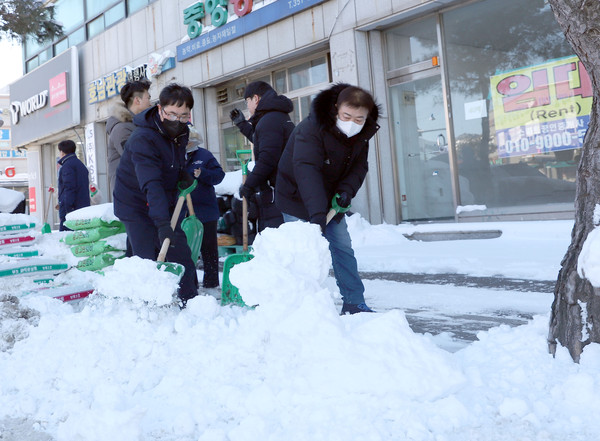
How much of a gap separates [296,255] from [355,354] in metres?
0.77

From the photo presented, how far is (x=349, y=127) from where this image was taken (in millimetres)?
3562

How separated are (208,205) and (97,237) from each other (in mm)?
1128

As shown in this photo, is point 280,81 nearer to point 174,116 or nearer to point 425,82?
point 425,82

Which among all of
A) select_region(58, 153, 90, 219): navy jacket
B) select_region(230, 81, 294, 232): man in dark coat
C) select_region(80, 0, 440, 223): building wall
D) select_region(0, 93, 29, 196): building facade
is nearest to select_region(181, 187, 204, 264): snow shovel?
select_region(230, 81, 294, 232): man in dark coat

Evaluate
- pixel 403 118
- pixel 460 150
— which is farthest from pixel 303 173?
pixel 403 118

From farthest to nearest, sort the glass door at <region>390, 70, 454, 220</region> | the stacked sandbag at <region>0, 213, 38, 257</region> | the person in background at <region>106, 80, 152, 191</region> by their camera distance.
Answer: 1. the glass door at <region>390, 70, 454, 220</region>
2. the stacked sandbag at <region>0, 213, 38, 257</region>
3. the person in background at <region>106, 80, 152, 191</region>

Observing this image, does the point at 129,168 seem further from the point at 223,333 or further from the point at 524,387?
the point at 524,387

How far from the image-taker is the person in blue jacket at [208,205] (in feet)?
17.0

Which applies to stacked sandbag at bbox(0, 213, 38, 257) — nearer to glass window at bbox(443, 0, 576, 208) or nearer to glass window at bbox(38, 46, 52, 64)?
glass window at bbox(443, 0, 576, 208)

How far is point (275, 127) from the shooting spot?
15.5 ft

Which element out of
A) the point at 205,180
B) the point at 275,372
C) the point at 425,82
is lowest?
the point at 275,372

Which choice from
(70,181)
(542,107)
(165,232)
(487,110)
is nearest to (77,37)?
(70,181)

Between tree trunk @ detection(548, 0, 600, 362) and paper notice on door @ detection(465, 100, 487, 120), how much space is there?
612 cm

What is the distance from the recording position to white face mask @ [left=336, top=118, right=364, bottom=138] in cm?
355
